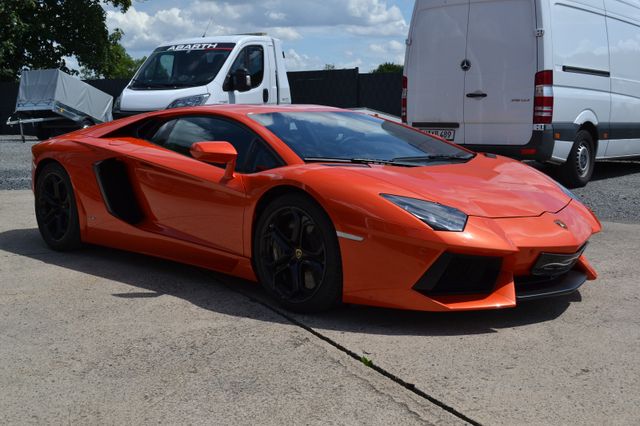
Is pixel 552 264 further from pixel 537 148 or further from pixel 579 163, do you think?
pixel 579 163

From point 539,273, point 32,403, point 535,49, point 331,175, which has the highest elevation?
point 535,49

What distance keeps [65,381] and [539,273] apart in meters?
2.18

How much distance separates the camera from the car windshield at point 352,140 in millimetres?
4320

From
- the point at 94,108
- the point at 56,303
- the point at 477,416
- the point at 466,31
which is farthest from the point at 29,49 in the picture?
the point at 477,416

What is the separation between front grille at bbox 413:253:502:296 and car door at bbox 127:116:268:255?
3.75 feet

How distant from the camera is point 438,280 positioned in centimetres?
360

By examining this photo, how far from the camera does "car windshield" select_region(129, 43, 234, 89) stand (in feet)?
36.4

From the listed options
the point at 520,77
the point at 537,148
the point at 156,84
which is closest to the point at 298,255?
the point at 537,148

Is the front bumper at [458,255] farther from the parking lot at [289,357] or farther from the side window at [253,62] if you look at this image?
the side window at [253,62]

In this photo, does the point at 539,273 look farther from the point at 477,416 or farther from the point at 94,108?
the point at 94,108

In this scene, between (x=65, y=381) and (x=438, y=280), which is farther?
(x=438, y=280)

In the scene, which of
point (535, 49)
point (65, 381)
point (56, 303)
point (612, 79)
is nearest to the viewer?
point (65, 381)

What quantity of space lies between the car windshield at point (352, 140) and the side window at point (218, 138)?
0.42ft

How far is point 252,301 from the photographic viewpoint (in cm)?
420
